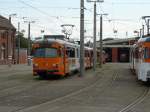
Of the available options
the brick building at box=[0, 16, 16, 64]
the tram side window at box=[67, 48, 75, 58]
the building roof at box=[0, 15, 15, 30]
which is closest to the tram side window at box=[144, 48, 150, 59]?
the tram side window at box=[67, 48, 75, 58]

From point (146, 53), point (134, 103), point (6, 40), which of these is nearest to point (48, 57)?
point (146, 53)

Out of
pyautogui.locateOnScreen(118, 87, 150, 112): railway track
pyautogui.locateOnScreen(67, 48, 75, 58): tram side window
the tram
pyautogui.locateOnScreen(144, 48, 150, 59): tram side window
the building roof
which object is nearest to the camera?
pyautogui.locateOnScreen(118, 87, 150, 112): railway track

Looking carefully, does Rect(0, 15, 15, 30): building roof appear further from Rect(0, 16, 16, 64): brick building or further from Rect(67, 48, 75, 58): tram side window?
→ Rect(67, 48, 75, 58): tram side window

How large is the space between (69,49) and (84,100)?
18.5 metres

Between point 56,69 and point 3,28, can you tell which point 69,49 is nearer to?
point 56,69

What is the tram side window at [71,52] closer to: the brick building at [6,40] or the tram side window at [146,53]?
the tram side window at [146,53]

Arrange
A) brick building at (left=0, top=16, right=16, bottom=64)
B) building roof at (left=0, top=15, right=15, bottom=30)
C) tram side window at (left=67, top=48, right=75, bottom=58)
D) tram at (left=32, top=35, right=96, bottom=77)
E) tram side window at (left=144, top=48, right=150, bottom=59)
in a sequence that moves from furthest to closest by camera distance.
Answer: building roof at (left=0, top=15, right=15, bottom=30) < brick building at (left=0, top=16, right=16, bottom=64) < tram side window at (left=67, top=48, right=75, bottom=58) < tram at (left=32, top=35, right=96, bottom=77) < tram side window at (left=144, top=48, right=150, bottom=59)

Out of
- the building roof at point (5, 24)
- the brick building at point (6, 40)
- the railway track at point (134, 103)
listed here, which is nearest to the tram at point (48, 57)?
the railway track at point (134, 103)

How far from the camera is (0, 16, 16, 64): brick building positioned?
3255 inches

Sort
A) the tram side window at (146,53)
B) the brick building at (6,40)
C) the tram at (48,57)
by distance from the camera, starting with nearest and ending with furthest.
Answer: the tram side window at (146,53)
the tram at (48,57)
the brick building at (6,40)

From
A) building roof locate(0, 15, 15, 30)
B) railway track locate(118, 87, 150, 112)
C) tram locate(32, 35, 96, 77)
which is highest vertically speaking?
building roof locate(0, 15, 15, 30)

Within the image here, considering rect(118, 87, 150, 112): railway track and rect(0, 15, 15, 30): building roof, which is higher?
rect(0, 15, 15, 30): building roof

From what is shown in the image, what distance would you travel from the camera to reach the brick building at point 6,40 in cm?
Answer: 8269

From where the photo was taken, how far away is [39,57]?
32594 millimetres
